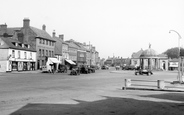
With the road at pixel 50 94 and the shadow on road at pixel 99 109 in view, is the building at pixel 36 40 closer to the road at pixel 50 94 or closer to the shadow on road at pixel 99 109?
the road at pixel 50 94

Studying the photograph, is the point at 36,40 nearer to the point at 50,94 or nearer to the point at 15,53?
the point at 15,53

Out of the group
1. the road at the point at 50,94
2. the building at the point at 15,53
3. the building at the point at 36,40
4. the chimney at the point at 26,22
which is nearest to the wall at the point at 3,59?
the building at the point at 15,53

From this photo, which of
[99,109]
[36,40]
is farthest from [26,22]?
[99,109]

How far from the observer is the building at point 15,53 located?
44875 millimetres

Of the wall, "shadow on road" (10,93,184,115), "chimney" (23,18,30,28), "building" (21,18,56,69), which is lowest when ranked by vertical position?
"shadow on road" (10,93,184,115)

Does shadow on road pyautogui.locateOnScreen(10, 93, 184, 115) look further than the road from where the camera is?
No

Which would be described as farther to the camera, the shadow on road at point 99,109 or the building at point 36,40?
the building at point 36,40

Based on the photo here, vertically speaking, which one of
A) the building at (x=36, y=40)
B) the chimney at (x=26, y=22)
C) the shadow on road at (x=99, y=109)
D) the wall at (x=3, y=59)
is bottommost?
the shadow on road at (x=99, y=109)

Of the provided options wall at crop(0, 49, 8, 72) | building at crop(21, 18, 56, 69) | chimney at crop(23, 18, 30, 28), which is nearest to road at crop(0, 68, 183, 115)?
wall at crop(0, 49, 8, 72)

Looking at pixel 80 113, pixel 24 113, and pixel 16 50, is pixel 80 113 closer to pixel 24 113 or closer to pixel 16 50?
pixel 24 113

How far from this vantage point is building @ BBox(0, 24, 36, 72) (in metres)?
44.9

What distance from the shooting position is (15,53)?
4716 centimetres

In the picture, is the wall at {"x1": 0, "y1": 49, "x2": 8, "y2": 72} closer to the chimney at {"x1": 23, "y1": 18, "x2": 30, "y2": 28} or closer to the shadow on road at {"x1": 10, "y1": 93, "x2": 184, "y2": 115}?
the chimney at {"x1": 23, "y1": 18, "x2": 30, "y2": 28}

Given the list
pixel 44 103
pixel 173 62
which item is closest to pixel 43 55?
pixel 44 103
